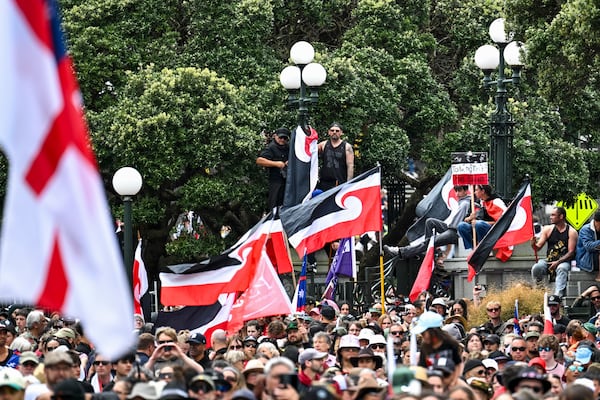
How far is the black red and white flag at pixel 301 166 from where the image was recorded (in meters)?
26.0

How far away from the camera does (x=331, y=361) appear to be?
49.8 feet

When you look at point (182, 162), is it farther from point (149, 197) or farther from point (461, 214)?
point (461, 214)

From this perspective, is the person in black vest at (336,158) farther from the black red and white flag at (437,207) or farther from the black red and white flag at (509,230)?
the black red and white flag at (509,230)

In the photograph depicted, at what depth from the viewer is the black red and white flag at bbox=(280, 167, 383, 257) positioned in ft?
67.7

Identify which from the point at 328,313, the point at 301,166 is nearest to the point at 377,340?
the point at 328,313

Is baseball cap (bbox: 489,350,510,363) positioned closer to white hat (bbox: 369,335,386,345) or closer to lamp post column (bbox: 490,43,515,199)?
white hat (bbox: 369,335,386,345)

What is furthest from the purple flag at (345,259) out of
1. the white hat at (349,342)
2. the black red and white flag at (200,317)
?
the white hat at (349,342)

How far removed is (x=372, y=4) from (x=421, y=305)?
53.1 feet

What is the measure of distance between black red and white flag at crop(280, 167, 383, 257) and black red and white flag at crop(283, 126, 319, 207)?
4532 millimetres

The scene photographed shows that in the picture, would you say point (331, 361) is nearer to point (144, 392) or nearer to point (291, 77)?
point (144, 392)

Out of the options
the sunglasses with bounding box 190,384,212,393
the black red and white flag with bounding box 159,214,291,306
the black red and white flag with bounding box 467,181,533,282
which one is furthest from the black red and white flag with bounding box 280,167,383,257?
the sunglasses with bounding box 190,384,212,393

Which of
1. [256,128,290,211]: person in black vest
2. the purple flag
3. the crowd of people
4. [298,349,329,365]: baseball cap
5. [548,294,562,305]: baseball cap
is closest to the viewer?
the crowd of people

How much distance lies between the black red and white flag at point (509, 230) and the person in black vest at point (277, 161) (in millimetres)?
6989

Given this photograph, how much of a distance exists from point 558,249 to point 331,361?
7186mm
